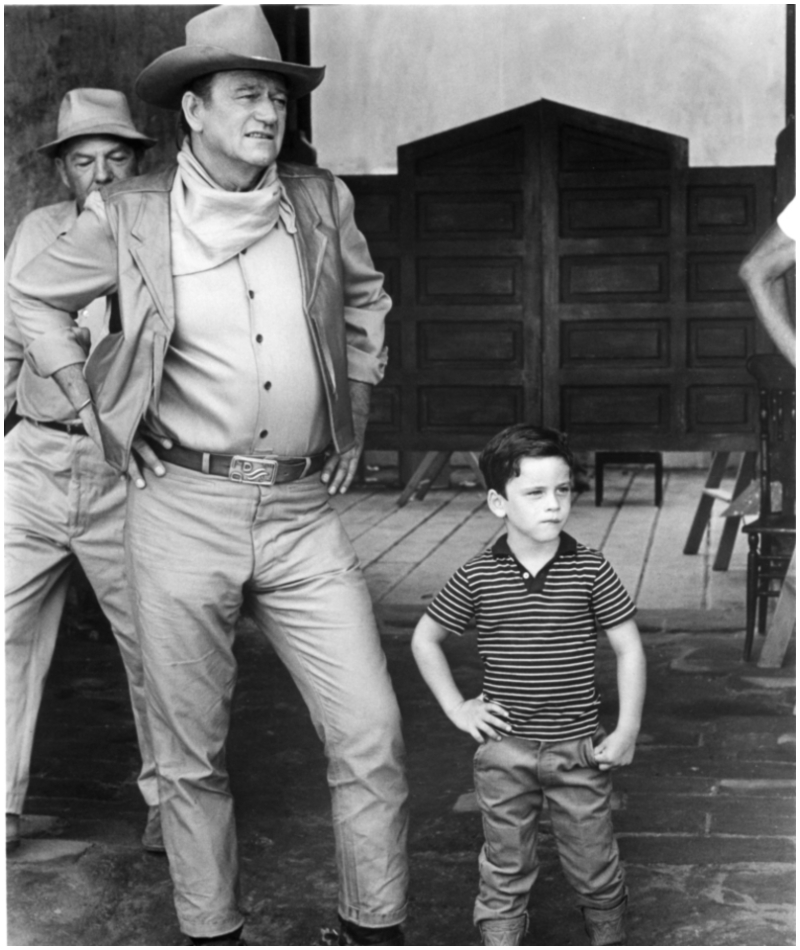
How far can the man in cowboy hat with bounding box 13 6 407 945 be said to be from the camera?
339cm

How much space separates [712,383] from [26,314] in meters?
4.54

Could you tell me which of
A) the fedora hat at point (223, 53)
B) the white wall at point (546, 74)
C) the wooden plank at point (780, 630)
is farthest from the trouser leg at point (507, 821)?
the white wall at point (546, 74)

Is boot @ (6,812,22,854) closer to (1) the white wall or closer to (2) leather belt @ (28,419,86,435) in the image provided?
(2) leather belt @ (28,419,86,435)

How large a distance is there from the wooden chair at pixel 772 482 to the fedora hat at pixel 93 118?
2.82 m

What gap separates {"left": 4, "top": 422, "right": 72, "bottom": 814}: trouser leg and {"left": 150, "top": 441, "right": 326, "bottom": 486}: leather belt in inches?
36.2

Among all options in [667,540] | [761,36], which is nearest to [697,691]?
[667,540]

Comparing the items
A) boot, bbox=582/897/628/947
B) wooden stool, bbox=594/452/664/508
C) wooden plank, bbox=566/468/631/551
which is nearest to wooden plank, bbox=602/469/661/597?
wooden plank, bbox=566/468/631/551

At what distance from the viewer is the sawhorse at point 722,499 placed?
28.0 ft

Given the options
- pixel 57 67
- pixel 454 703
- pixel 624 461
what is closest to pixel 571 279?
pixel 57 67

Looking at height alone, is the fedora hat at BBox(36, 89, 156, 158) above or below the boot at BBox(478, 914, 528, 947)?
above

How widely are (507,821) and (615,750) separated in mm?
314

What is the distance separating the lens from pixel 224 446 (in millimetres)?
3426

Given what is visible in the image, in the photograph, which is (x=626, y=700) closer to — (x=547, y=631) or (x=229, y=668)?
(x=547, y=631)

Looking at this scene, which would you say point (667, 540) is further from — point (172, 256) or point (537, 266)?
point (172, 256)
